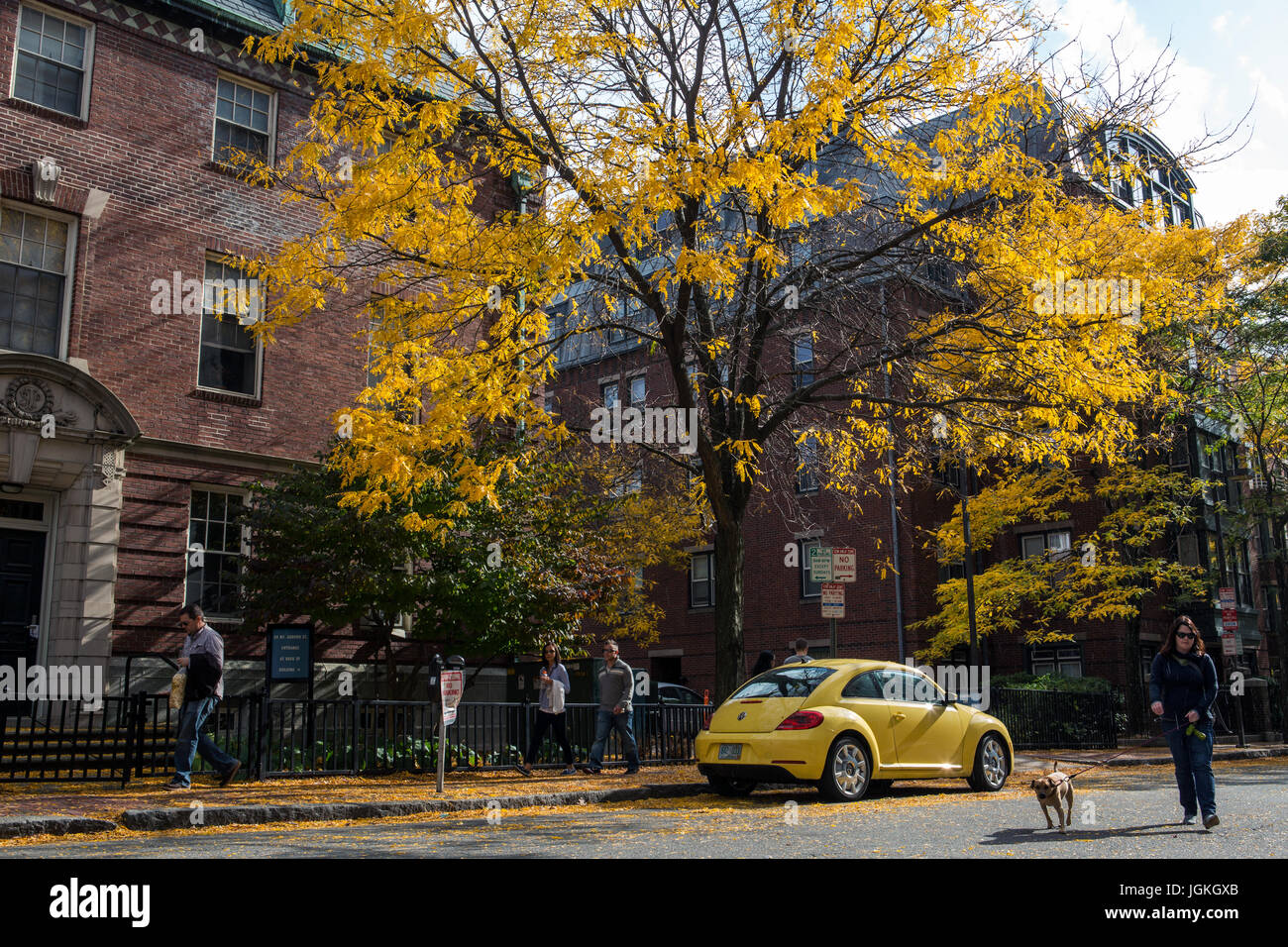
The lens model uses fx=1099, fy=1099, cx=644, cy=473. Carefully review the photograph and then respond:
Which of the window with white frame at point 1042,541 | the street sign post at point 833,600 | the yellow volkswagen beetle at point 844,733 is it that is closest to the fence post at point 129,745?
the yellow volkswagen beetle at point 844,733

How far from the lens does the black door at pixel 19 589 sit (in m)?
16.0

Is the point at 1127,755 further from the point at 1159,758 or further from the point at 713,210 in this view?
the point at 713,210

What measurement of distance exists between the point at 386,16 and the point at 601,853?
9.61 metres

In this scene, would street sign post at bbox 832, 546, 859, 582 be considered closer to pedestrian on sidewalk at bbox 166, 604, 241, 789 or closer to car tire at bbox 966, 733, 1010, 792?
car tire at bbox 966, 733, 1010, 792

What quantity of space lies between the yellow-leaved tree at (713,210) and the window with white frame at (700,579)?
22.6 m

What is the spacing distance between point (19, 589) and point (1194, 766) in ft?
50.9

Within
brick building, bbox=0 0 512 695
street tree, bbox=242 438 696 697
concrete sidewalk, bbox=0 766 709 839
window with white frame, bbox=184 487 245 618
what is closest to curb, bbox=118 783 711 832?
concrete sidewalk, bbox=0 766 709 839

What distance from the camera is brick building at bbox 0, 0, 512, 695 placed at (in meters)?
16.3

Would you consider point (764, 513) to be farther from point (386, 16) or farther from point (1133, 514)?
point (386, 16)

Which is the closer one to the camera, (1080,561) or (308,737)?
(308,737)

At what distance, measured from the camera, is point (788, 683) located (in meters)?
12.4

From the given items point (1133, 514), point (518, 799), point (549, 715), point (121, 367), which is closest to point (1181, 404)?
point (1133, 514)

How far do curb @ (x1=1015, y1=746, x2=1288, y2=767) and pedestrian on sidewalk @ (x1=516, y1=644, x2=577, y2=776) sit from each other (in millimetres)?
9228

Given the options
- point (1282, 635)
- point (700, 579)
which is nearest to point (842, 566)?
point (1282, 635)
